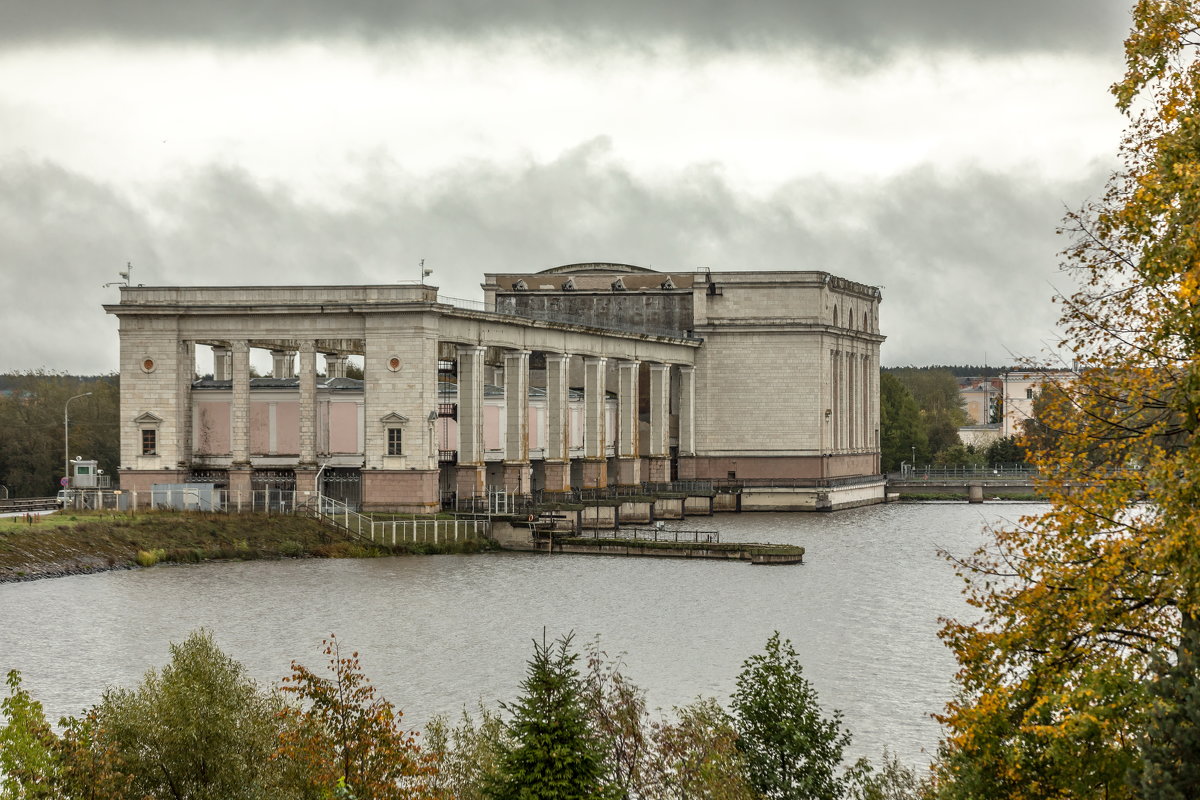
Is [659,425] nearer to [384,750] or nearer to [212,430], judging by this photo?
[212,430]

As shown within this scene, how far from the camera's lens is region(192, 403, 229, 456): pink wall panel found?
8175 cm

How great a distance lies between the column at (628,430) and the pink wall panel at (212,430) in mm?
36677

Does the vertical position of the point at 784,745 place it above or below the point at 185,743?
below

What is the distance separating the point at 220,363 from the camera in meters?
88.4

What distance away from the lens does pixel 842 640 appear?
4744cm

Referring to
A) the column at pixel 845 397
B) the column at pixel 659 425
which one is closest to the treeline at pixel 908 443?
the column at pixel 845 397

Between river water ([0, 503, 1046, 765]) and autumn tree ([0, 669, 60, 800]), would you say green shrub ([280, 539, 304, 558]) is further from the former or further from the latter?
autumn tree ([0, 669, 60, 800])

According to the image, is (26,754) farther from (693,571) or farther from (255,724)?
(693,571)

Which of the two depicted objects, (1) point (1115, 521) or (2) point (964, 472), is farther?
(2) point (964, 472)

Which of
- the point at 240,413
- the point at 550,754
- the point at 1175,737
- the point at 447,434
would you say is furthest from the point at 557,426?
the point at 1175,737

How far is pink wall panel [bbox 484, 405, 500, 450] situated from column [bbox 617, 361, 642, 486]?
19.8m

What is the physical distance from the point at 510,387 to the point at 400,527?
20.1 metres

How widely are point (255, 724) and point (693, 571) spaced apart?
147ft

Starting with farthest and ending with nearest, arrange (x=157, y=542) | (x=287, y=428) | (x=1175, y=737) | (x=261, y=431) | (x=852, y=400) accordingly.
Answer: (x=852, y=400)
(x=261, y=431)
(x=287, y=428)
(x=157, y=542)
(x=1175, y=737)
